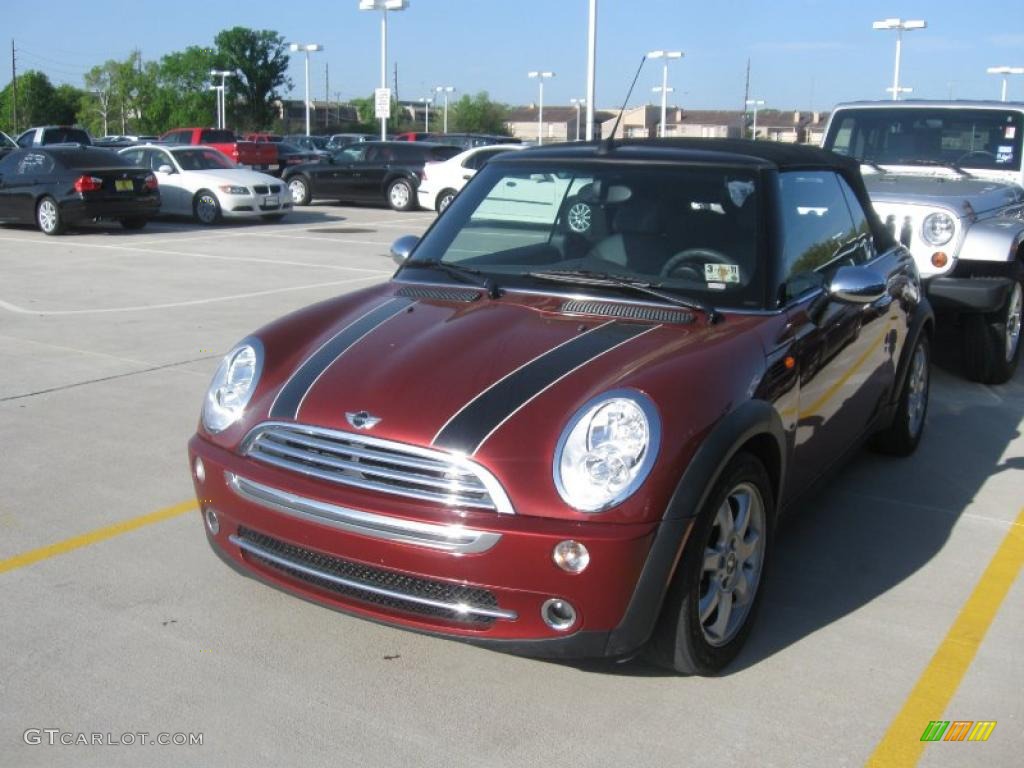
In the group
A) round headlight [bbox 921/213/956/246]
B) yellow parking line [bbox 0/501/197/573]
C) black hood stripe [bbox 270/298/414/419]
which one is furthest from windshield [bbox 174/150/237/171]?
black hood stripe [bbox 270/298/414/419]

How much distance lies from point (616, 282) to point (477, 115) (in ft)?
340

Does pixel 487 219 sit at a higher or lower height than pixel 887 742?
higher

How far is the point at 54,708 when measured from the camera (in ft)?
10.7

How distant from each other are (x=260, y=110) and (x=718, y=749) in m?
114

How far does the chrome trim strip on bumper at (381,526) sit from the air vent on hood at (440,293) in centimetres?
117

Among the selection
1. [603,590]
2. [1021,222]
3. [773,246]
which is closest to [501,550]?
[603,590]

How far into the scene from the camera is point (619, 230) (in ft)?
14.5

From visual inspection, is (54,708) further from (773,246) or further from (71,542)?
(773,246)

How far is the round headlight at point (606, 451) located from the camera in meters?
3.08

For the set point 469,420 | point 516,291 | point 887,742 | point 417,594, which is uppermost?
point 516,291

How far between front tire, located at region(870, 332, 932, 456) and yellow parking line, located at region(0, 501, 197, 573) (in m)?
3.55

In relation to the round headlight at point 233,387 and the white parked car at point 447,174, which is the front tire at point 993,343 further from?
the white parked car at point 447,174

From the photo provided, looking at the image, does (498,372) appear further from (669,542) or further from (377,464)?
(669,542)

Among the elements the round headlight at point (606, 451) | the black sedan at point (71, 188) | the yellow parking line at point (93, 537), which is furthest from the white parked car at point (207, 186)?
the round headlight at point (606, 451)
